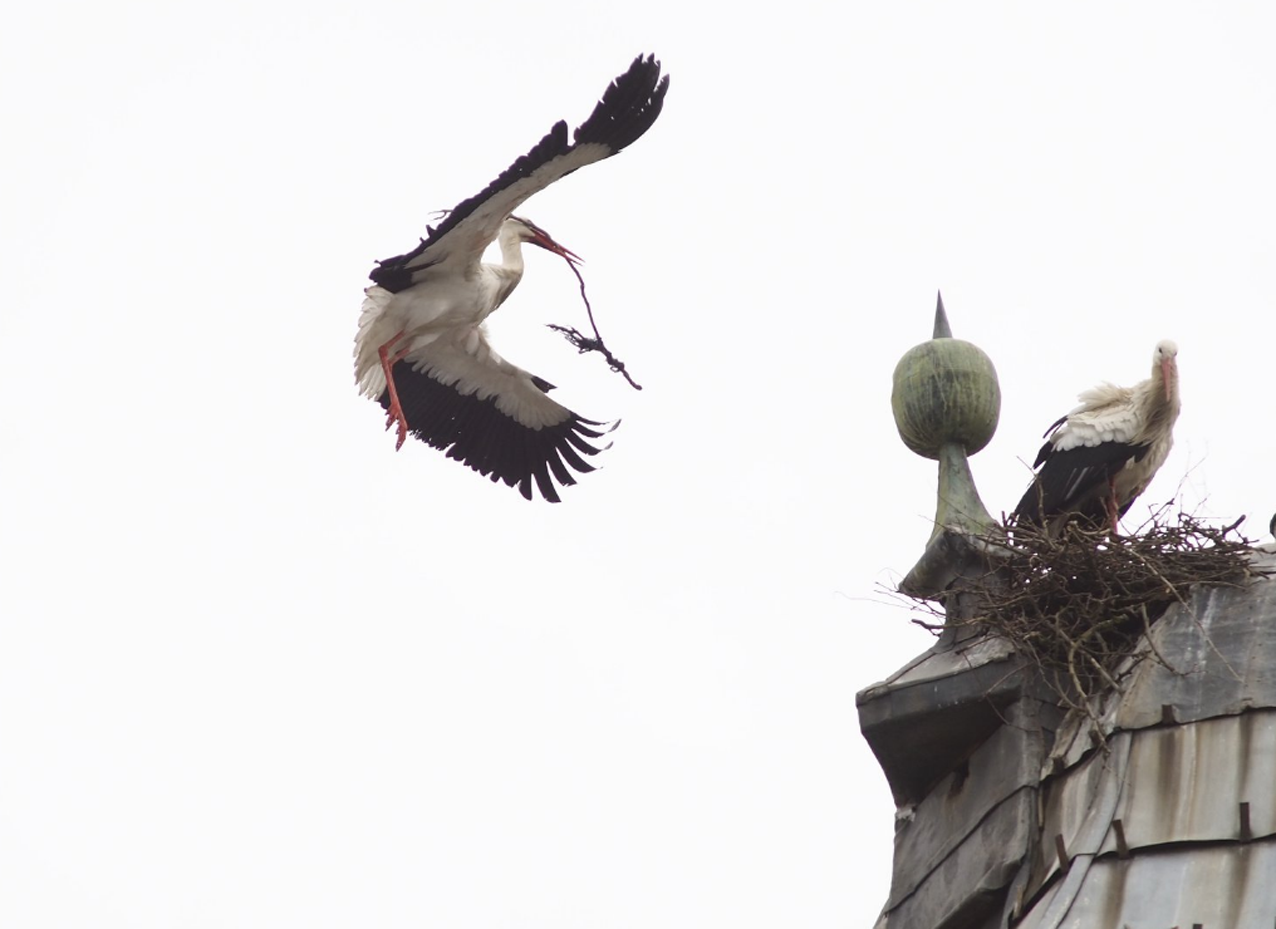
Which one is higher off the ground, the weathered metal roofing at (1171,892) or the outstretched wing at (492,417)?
the outstretched wing at (492,417)

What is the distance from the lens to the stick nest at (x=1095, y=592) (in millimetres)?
8797

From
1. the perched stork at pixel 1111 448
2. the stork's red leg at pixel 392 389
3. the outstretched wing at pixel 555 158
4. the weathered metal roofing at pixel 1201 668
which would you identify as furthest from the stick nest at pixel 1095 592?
the stork's red leg at pixel 392 389

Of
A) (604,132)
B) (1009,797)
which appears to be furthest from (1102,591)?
(604,132)

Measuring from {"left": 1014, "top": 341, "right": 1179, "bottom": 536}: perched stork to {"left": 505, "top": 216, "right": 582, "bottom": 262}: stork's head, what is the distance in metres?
4.26

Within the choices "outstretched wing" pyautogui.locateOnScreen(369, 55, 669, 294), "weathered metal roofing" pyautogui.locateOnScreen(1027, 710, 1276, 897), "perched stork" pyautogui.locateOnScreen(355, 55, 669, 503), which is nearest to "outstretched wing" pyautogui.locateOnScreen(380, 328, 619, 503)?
"perched stork" pyautogui.locateOnScreen(355, 55, 669, 503)

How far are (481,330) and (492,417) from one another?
68cm

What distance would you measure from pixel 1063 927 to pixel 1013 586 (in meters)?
2.11

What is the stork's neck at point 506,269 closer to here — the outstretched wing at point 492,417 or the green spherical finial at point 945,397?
the outstretched wing at point 492,417

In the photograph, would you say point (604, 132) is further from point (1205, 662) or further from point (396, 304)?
point (1205, 662)

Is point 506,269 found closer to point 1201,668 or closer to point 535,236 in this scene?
point 535,236

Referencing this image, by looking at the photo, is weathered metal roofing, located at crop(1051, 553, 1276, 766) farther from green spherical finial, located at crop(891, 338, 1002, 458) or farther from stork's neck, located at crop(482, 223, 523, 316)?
stork's neck, located at crop(482, 223, 523, 316)

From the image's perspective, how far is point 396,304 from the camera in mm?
14180

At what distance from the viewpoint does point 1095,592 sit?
359 inches

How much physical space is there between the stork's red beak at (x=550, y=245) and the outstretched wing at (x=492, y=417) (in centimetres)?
84
